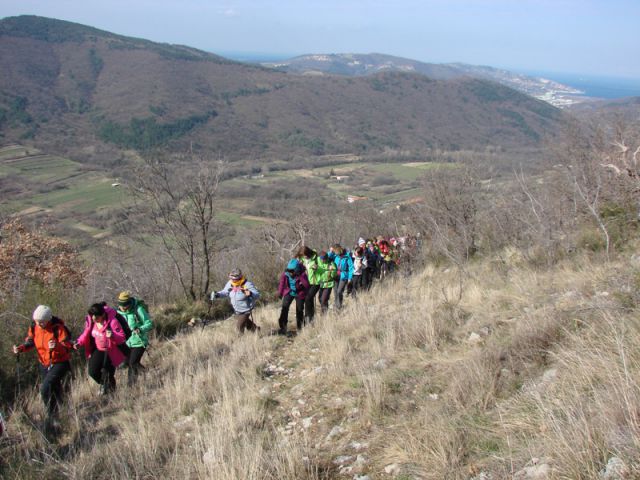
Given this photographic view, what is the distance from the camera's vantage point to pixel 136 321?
4.99m

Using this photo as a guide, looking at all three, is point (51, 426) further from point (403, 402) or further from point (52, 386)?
point (403, 402)

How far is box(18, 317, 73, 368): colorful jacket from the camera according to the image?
4.21 m

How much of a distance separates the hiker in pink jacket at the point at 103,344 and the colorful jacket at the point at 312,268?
9.24ft

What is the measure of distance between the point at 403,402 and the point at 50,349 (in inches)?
136

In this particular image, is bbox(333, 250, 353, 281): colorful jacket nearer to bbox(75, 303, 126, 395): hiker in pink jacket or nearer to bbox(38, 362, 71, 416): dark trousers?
bbox(75, 303, 126, 395): hiker in pink jacket

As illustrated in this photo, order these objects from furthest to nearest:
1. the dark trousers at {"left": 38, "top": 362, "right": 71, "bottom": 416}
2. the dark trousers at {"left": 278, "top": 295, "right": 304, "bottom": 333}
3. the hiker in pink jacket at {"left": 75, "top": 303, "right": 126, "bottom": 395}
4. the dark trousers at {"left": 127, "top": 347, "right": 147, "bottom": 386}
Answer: the dark trousers at {"left": 278, "top": 295, "right": 304, "bottom": 333} → the dark trousers at {"left": 127, "top": 347, "right": 147, "bottom": 386} → the hiker in pink jacket at {"left": 75, "top": 303, "right": 126, "bottom": 395} → the dark trousers at {"left": 38, "top": 362, "right": 71, "bottom": 416}

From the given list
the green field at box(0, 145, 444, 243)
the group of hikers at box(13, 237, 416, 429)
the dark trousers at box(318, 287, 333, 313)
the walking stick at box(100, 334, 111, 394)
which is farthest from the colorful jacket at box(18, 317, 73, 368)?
the green field at box(0, 145, 444, 243)

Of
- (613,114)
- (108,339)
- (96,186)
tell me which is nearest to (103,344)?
(108,339)

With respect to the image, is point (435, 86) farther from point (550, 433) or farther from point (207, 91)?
point (550, 433)

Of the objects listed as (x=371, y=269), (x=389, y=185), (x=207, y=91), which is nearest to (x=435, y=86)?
(x=207, y=91)

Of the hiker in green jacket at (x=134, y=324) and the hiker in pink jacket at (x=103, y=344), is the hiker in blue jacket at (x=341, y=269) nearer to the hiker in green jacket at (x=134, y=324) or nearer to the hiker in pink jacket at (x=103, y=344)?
the hiker in green jacket at (x=134, y=324)

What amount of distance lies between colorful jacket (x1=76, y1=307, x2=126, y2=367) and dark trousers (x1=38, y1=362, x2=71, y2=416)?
0.40 metres

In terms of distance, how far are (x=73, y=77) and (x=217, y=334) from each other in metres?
137

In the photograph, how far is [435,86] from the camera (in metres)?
145
